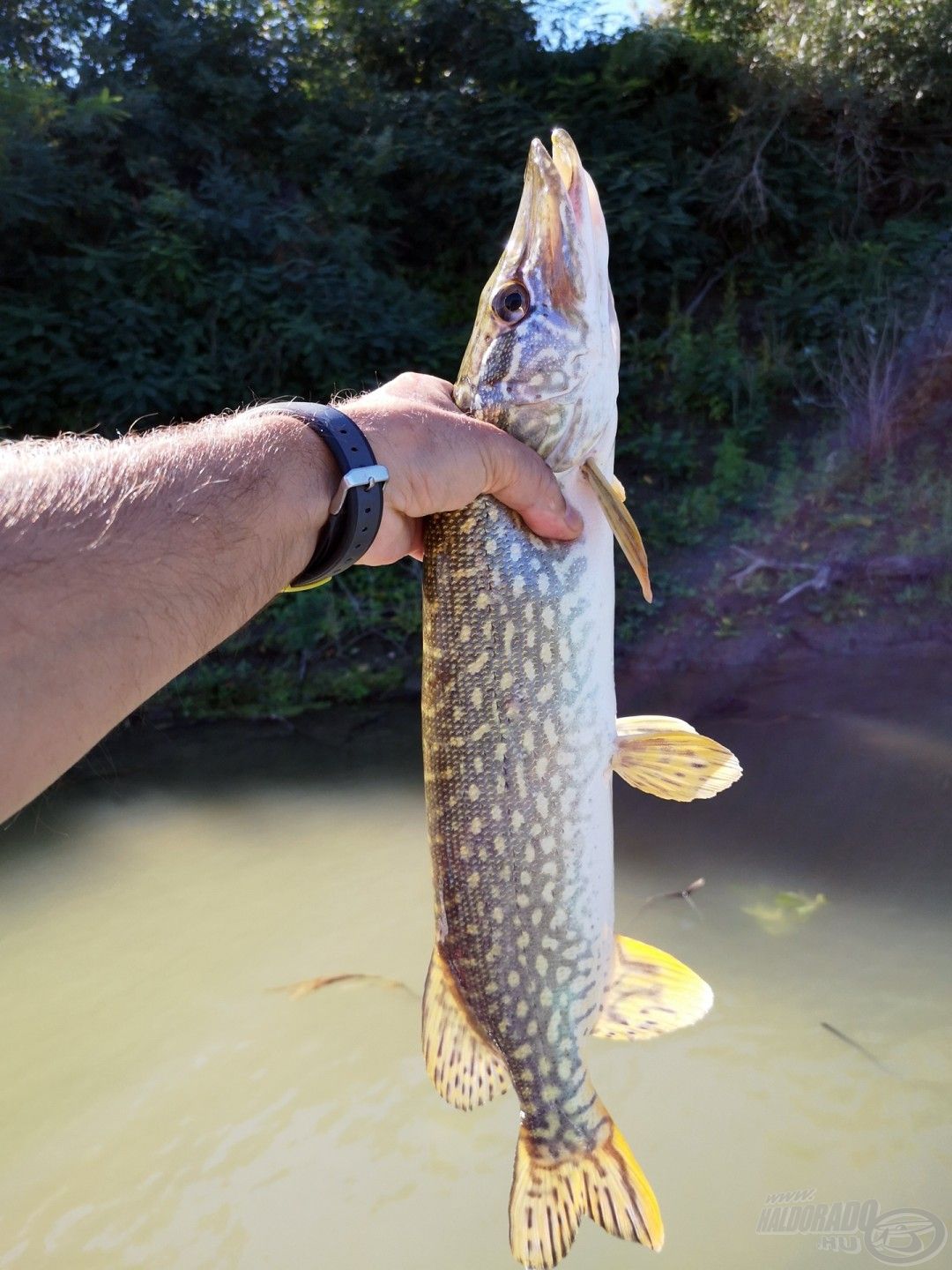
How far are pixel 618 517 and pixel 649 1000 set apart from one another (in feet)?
2.92

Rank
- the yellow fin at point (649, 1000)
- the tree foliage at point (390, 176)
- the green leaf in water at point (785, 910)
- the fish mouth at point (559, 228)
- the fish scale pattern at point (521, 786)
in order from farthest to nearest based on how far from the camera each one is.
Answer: the tree foliage at point (390, 176) < the green leaf in water at point (785, 910) < the yellow fin at point (649, 1000) < the fish scale pattern at point (521, 786) < the fish mouth at point (559, 228)

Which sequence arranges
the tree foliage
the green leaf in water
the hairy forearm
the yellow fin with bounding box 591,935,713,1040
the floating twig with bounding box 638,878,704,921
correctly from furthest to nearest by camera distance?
1. the tree foliage
2. the floating twig with bounding box 638,878,704,921
3. the green leaf in water
4. the yellow fin with bounding box 591,935,713,1040
5. the hairy forearm

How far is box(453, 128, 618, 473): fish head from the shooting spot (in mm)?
1676

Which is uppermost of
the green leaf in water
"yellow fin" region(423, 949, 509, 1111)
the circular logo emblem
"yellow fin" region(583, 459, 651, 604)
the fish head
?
the fish head

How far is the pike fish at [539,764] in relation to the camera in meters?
1.75

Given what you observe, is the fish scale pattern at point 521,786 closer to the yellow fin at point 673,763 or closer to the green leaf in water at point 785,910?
the yellow fin at point 673,763

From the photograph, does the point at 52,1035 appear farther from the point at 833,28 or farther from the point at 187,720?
the point at 833,28

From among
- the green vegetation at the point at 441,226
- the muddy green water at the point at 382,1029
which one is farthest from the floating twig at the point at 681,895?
the green vegetation at the point at 441,226

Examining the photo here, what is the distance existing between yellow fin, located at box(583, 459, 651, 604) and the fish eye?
0.27 meters

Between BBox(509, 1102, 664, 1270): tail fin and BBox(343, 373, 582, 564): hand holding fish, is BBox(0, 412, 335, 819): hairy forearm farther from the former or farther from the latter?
BBox(509, 1102, 664, 1270): tail fin

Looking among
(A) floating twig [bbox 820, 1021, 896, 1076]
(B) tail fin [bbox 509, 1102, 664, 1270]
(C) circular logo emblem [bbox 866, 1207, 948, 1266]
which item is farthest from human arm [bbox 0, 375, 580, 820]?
(A) floating twig [bbox 820, 1021, 896, 1076]

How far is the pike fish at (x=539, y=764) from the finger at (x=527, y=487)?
1.5 inches

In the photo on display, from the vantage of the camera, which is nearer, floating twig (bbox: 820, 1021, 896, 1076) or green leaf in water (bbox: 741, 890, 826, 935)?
floating twig (bbox: 820, 1021, 896, 1076)

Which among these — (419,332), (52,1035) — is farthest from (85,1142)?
(419,332)
